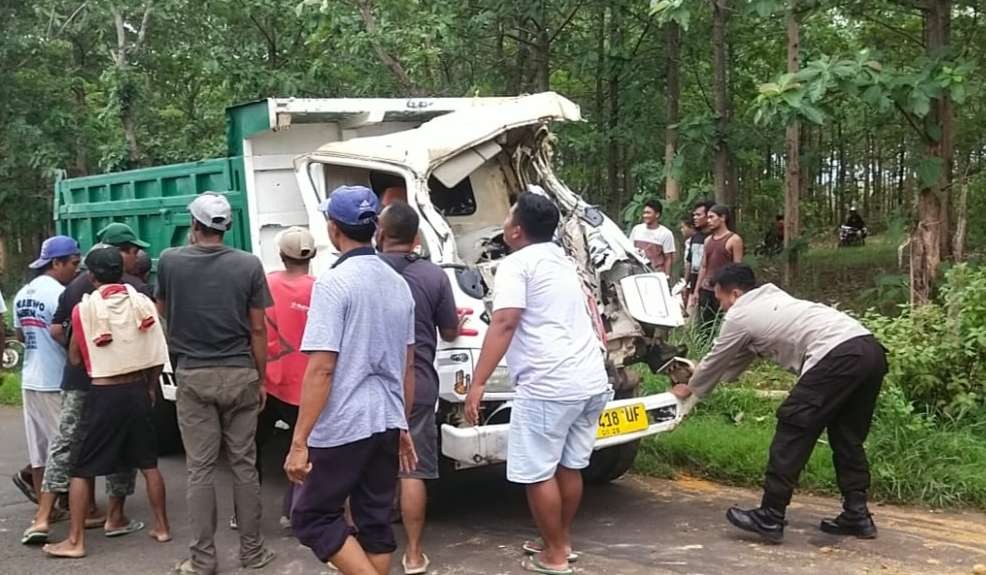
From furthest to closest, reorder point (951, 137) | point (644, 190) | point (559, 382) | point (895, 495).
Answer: point (644, 190) → point (951, 137) → point (895, 495) → point (559, 382)

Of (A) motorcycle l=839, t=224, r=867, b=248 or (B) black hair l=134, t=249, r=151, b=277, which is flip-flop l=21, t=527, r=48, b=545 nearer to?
(B) black hair l=134, t=249, r=151, b=277

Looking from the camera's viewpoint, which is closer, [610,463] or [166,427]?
[610,463]

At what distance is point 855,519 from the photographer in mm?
5133

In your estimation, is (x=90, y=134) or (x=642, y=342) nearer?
(x=642, y=342)

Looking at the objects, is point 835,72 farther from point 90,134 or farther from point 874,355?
point 90,134

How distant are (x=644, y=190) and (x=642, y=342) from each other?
23.6 ft

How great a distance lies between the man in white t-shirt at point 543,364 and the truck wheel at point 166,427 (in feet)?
10.9

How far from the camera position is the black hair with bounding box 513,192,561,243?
15.2ft

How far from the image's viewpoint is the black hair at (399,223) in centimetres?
458

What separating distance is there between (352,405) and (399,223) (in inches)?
47.7

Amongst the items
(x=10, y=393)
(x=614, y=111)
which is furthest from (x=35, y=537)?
(x=614, y=111)

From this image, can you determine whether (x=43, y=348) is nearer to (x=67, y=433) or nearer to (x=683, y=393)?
(x=67, y=433)

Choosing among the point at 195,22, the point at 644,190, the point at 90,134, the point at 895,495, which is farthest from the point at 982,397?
the point at 90,134

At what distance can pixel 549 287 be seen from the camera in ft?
14.9
